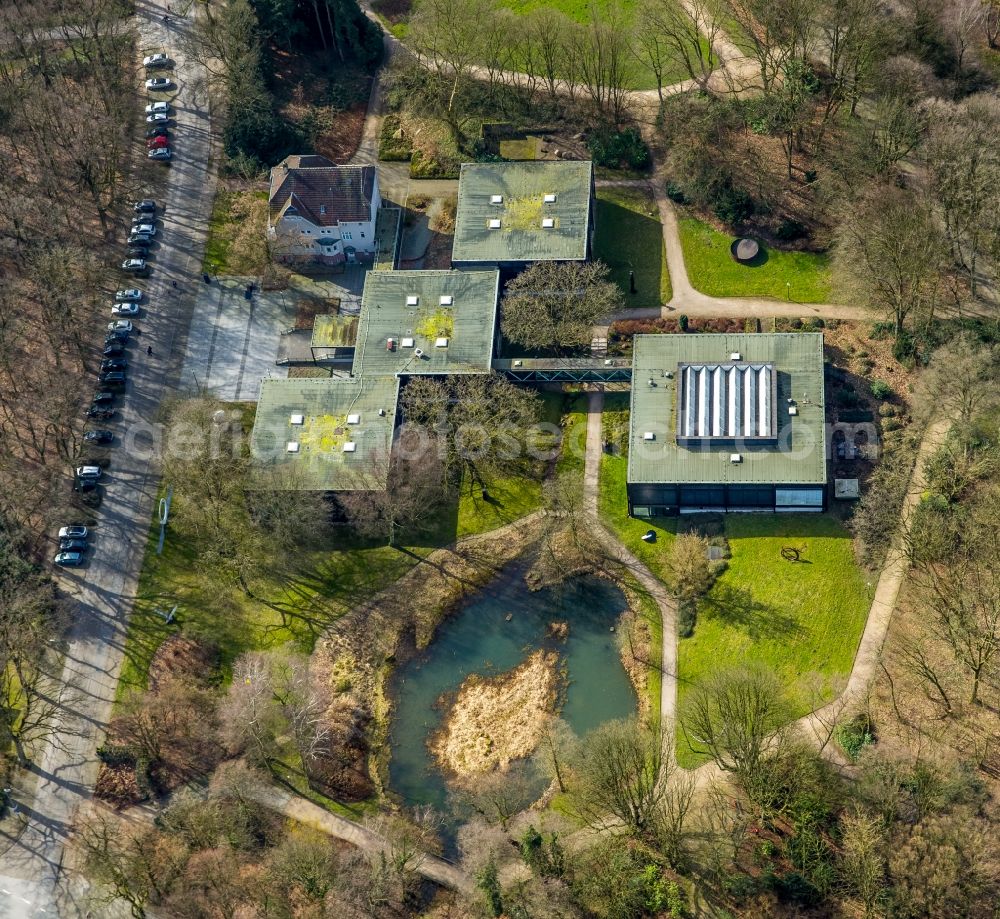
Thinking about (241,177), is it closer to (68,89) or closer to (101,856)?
(68,89)

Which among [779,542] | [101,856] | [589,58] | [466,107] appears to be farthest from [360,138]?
[101,856]

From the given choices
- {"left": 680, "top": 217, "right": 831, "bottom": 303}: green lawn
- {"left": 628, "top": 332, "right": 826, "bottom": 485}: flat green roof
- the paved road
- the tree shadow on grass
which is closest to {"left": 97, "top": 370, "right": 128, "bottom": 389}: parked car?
the paved road

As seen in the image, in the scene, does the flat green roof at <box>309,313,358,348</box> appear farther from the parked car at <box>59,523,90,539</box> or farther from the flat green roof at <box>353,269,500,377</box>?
the parked car at <box>59,523,90,539</box>

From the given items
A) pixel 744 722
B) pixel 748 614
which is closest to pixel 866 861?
pixel 744 722

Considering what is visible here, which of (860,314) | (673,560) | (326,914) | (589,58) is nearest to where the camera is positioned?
(326,914)

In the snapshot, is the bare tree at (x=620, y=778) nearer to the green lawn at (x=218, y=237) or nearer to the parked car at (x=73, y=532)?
A: the parked car at (x=73, y=532)

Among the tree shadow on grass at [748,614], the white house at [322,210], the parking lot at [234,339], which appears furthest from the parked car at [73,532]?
the tree shadow on grass at [748,614]
